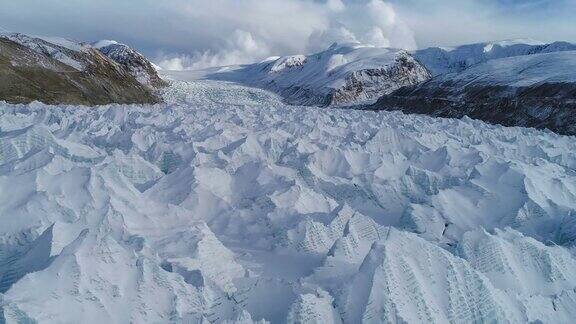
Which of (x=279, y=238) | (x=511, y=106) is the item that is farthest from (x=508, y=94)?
(x=279, y=238)

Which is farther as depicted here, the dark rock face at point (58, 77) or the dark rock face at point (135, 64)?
the dark rock face at point (135, 64)

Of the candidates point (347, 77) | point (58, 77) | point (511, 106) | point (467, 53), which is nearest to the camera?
point (511, 106)

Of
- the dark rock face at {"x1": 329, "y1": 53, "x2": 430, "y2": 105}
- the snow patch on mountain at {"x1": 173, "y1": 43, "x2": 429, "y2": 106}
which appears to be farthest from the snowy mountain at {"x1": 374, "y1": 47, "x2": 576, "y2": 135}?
the snow patch on mountain at {"x1": 173, "y1": 43, "x2": 429, "y2": 106}

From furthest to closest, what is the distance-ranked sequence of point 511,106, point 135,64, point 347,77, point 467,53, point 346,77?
point 467,53, point 135,64, point 346,77, point 347,77, point 511,106

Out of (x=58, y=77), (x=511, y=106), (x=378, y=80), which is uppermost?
(x=58, y=77)

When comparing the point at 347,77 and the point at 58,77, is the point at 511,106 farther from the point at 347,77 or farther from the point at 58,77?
the point at 347,77

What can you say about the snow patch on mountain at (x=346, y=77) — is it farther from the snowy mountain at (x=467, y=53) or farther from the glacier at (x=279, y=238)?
the glacier at (x=279, y=238)

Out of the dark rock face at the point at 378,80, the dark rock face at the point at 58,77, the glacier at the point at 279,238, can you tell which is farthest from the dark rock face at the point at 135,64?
the glacier at the point at 279,238
